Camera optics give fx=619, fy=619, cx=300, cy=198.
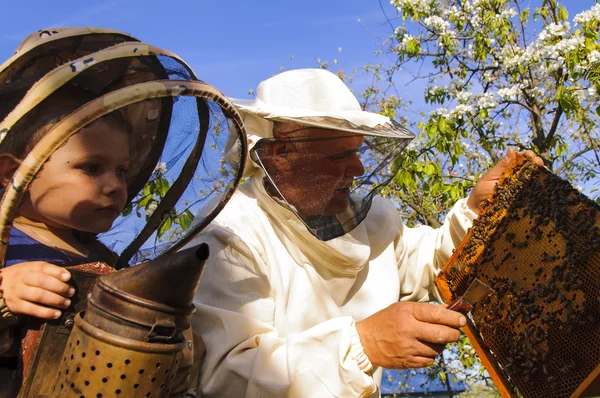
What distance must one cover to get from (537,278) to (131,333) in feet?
4.75

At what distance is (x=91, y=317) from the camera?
1406 millimetres

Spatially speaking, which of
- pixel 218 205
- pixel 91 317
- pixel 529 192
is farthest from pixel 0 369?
pixel 529 192

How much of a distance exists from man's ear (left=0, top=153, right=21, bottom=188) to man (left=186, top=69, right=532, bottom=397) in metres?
0.79

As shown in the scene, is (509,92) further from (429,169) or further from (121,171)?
(121,171)

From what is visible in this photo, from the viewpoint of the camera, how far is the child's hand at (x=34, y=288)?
4.81 ft

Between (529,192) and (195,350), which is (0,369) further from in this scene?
(529,192)

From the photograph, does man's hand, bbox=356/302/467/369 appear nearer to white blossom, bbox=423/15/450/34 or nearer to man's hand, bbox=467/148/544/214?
man's hand, bbox=467/148/544/214

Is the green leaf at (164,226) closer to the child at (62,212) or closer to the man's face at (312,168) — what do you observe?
the child at (62,212)

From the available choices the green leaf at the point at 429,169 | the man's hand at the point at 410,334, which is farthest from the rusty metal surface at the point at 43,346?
the green leaf at the point at 429,169

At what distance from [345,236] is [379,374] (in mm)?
591

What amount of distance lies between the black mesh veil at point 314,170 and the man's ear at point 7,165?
98 centimetres

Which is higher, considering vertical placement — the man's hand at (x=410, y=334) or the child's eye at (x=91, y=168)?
the child's eye at (x=91, y=168)

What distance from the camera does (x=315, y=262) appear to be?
8.49 ft

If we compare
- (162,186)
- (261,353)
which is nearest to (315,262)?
(261,353)
